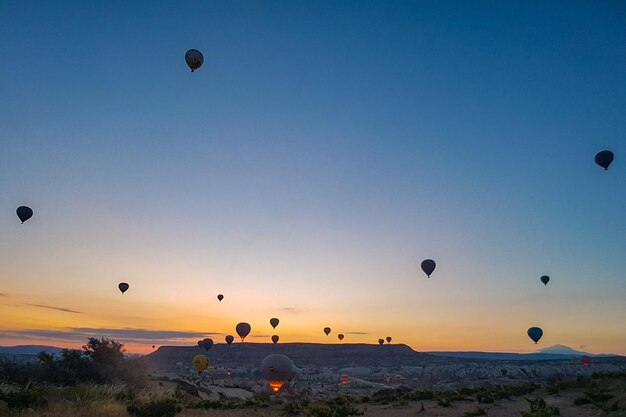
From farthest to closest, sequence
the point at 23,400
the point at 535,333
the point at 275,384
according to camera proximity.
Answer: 1. the point at 275,384
2. the point at 535,333
3. the point at 23,400

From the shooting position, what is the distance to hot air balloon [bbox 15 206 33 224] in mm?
39281

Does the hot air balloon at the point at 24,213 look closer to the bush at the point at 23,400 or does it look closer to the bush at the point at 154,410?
the bush at the point at 23,400

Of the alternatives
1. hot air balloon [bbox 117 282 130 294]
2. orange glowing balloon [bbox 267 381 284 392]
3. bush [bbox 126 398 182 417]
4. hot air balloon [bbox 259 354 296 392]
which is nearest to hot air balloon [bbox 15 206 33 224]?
hot air balloon [bbox 117 282 130 294]

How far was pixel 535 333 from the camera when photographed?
60781 mm

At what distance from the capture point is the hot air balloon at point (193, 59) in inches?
1374

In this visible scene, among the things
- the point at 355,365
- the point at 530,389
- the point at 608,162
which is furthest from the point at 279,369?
the point at 355,365

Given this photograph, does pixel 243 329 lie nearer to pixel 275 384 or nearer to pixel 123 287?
pixel 275 384

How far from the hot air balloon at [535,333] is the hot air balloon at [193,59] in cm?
5561

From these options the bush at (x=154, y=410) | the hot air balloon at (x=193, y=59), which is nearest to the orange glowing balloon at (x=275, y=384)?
the bush at (x=154, y=410)

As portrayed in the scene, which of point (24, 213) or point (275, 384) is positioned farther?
point (275, 384)

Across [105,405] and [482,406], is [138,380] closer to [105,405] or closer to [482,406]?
[105,405]

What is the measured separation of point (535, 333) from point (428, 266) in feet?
74.6

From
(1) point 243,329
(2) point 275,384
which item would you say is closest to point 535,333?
(2) point 275,384

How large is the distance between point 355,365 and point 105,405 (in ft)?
604
